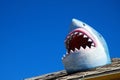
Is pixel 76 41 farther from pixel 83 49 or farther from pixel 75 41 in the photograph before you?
pixel 83 49

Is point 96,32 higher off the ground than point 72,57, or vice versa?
point 96,32

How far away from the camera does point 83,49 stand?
34.8 feet

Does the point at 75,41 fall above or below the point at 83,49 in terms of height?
above

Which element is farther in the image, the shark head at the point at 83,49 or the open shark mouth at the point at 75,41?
the open shark mouth at the point at 75,41

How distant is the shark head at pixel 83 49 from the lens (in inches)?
417

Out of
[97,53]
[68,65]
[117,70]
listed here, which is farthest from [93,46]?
[117,70]

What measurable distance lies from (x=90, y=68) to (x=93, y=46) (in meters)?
0.63

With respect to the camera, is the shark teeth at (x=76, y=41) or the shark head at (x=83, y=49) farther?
the shark teeth at (x=76, y=41)

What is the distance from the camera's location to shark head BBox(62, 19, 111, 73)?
10.6 meters

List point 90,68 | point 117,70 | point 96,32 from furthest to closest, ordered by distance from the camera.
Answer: point 96,32
point 90,68
point 117,70

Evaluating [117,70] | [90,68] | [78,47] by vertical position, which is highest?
[78,47]

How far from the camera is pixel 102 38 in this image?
Answer: 11.4 meters

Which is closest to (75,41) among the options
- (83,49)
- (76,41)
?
(76,41)

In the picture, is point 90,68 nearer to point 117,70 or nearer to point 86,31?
point 86,31
